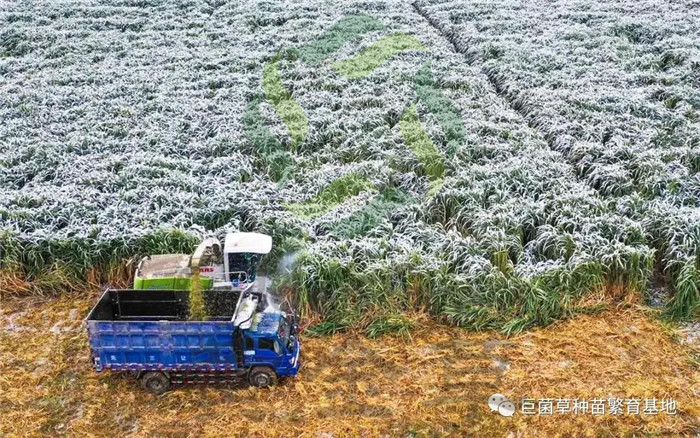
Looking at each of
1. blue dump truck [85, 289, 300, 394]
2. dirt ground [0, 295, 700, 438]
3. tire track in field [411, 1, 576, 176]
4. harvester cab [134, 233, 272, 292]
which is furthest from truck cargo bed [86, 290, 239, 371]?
tire track in field [411, 1, 576, 176]

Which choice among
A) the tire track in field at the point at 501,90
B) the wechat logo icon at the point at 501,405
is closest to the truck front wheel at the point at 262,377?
the wechat logo icon at the point at 501,405

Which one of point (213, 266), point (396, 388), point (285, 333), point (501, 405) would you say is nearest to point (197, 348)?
point (285, 333)

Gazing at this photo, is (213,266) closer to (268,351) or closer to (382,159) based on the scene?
(268,351)

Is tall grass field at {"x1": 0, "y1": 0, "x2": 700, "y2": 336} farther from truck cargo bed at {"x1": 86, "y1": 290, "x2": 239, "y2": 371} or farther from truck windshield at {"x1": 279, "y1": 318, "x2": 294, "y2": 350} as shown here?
truck cargo bed at {"x1": 86, "y1": 290, "x2": 239, "y2": 371}

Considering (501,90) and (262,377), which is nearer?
(262,377)

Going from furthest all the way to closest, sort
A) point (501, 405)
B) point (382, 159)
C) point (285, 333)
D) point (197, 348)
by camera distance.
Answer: point (382, 159) → point (285, 333) → point (197, 348) → point (501, 405)

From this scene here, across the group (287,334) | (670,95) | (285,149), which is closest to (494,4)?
(670,95)

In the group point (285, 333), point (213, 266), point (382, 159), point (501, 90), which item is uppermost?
point (501, 90)

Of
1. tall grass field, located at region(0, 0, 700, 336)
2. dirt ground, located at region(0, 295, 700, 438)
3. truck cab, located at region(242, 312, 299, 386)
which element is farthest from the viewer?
tall grass field, located at region(0, 0, 700, 336)
